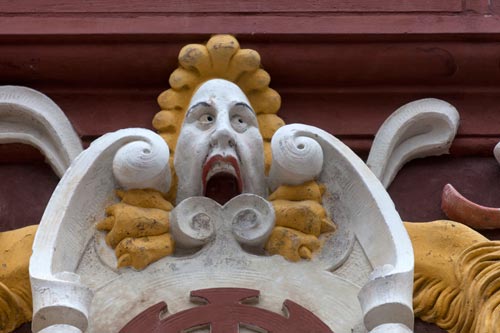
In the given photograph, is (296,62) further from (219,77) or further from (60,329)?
(60,329)

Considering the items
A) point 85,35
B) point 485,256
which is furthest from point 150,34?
point 485,256

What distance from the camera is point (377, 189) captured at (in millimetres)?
4180

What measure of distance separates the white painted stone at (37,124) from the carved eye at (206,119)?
29cm

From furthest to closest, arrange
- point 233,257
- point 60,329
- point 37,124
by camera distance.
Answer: point 37,124 < point 233,257 < point 60,329

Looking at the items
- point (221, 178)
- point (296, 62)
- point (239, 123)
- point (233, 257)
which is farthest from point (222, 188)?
point (296, 62)

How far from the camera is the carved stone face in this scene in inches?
166

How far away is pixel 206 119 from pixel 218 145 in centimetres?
8

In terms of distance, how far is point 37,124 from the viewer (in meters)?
4.48

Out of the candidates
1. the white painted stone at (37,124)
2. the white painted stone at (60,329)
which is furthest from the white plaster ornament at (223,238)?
the white painted stone at (37,124)

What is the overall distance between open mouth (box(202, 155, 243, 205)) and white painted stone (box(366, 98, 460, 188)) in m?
0.30

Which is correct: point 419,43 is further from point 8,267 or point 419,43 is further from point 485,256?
point 8,267

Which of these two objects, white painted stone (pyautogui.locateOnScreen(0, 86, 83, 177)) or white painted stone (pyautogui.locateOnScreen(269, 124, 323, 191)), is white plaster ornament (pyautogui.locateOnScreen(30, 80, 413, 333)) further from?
white painted stone (pyautogui.locateOnScreen(0, 86, 83, 177))

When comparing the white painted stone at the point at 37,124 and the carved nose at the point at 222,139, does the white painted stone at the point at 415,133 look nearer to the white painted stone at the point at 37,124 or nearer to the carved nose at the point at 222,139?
the carved nose at the point at 222,139

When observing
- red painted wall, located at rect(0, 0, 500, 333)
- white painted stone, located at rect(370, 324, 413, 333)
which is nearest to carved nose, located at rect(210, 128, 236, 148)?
red painted wall, located at rect(0, 0, 500, 333)
